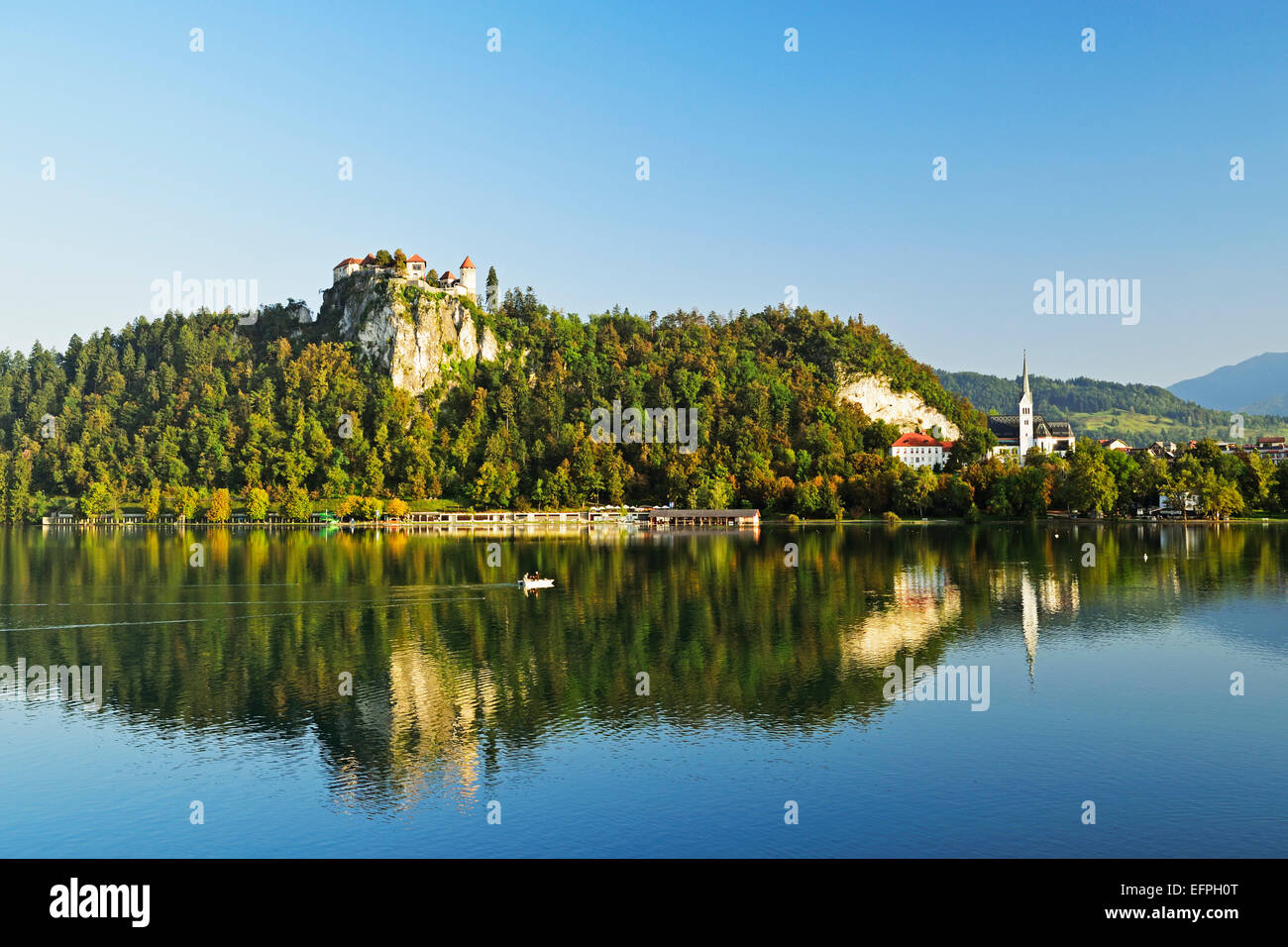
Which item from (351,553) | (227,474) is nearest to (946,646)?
(351,553)

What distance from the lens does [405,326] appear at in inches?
6929

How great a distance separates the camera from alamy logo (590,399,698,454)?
158250 mm

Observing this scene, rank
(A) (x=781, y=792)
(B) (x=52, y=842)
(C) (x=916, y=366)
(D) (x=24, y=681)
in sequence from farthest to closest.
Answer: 1. (C) (x=916, y=366)
2. (D) (x=24, y=681)
3. (A) (x=781, y=792)
4. (B) (x=52, y=842)

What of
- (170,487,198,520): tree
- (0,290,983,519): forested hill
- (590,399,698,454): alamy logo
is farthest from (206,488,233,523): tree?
(590,399,698,454): alamy logo

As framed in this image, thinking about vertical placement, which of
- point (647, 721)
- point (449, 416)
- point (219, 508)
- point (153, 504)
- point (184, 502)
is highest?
point (449, 416)

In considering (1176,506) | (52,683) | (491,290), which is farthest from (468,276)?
(52,683)

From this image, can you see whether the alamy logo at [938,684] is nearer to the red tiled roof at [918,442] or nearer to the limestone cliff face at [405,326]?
the red tiled roof at [918,442]

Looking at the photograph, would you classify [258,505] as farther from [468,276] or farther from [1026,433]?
[1026,433]

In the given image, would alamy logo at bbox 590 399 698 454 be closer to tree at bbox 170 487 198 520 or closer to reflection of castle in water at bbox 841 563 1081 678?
tree at bbox 170 487 198 520

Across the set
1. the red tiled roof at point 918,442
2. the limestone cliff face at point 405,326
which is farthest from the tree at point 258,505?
the red tiled roof at point 918,442

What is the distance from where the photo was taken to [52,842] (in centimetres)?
2195

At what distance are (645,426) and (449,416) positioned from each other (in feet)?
125
